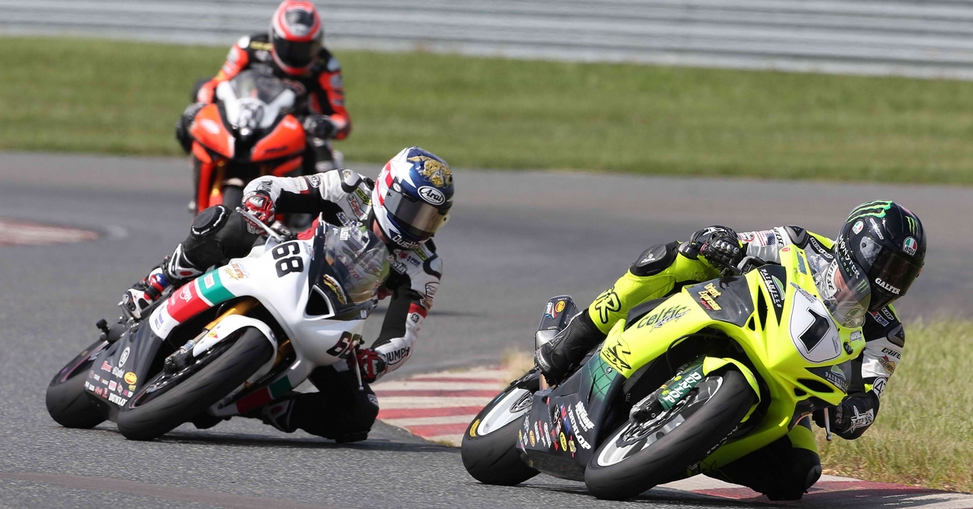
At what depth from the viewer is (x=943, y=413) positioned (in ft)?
21.8

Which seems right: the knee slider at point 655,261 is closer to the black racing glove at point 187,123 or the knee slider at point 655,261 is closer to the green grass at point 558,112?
the black racing glove at point 187,123

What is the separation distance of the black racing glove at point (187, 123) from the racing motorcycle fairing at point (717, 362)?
5.36 m

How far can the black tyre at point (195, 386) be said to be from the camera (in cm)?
561

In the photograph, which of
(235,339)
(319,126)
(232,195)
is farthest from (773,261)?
(319,126)

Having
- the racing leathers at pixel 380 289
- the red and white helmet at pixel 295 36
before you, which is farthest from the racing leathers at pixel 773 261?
the red and white helmet at pixel 295 36

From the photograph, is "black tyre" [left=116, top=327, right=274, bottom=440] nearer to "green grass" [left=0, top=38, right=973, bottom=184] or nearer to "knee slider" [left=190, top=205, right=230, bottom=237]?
"knee slider" [left=190, top=205, right=230, bottom=237]

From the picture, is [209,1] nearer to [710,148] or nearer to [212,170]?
[710,148]

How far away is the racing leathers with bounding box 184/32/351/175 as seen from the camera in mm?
10469

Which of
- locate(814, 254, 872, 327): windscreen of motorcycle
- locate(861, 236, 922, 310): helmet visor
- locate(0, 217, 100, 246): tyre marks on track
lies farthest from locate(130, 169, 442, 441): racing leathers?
locate(0, 217, 100, 246): tyre marks on track

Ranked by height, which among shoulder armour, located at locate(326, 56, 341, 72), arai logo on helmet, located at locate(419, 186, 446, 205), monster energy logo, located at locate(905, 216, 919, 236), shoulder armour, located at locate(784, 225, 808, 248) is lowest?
shoulder armour, located at locate(326, 56, 341, 72)

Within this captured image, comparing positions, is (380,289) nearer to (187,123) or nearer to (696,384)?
(696,384)

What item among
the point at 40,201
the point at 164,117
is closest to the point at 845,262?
the point at 40,201

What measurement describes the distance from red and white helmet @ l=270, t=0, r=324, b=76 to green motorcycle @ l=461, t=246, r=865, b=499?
5.75 metres

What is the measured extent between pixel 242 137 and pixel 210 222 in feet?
11.7
